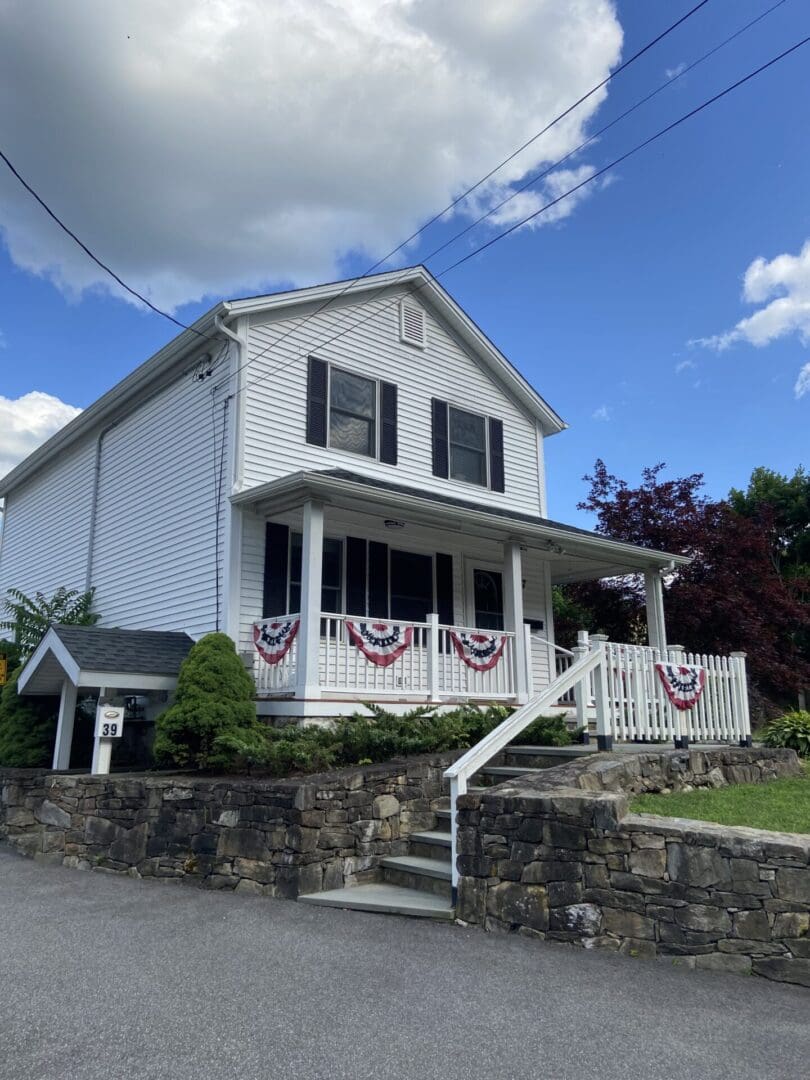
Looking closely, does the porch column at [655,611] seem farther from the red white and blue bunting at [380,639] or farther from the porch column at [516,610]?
the red white and blue bunting at [380,639]

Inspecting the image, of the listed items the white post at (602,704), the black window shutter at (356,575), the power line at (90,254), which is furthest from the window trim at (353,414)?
the white post at (602,704)

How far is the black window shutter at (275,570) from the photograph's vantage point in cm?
1026

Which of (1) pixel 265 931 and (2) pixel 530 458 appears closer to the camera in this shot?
(1) pixel 265 931

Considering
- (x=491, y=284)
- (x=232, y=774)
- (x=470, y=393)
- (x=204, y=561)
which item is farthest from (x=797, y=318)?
(x=232, y=774)

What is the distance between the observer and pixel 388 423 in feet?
40.5

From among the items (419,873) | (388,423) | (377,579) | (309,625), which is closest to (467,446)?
(388,423)

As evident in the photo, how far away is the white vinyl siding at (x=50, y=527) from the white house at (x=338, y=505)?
11 centimetres

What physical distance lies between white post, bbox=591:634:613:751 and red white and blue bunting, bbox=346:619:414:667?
7.76ft

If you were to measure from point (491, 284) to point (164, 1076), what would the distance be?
8.96 m

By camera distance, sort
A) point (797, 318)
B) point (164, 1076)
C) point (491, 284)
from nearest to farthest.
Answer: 1. point (164, 1076)
2. point (491, 284)
3. point (797, 318)

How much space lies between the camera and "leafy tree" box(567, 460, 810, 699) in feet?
50.1

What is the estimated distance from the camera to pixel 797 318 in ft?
63.3

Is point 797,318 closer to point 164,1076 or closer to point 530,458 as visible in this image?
point 530,458

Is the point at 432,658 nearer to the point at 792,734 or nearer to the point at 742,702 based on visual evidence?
the point at 742,702
